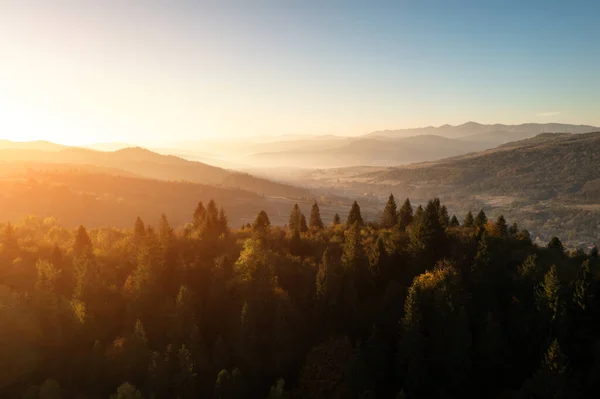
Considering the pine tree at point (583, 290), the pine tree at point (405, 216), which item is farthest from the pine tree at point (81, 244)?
the pine tree at point (583, 290)

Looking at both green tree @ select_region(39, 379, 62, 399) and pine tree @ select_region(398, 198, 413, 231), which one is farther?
pine tree @ select_region(398, 198, 413, 231)

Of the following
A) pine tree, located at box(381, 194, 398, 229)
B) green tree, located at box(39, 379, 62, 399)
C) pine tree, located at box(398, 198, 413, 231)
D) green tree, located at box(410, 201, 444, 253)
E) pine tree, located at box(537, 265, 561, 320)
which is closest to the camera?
green tree, located at box(39, 379, 62, 399)

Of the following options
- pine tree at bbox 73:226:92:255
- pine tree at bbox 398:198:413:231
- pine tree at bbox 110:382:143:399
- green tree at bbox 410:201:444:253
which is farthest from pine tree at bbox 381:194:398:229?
pine tree at bbox 110:382:143:399

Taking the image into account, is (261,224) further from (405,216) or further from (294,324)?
(405,216)

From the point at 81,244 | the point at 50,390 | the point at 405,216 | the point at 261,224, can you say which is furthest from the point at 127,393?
the point at 405,216

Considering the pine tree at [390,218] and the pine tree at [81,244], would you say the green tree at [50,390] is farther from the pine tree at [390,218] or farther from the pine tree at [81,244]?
the pine tree at [390,218]

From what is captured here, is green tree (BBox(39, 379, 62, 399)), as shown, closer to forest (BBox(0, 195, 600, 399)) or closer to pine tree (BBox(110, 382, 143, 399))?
forest (BBox(0, 195, 600, 399))

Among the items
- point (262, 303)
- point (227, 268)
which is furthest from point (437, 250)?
point (227, 268)

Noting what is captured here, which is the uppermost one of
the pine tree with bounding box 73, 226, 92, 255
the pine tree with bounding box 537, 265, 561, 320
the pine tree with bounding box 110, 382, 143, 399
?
the pine tree with bounding box 73, 226, 92, 255

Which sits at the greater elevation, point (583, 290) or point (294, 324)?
point (583, 290)

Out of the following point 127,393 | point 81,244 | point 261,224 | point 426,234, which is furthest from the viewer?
point 261,224
